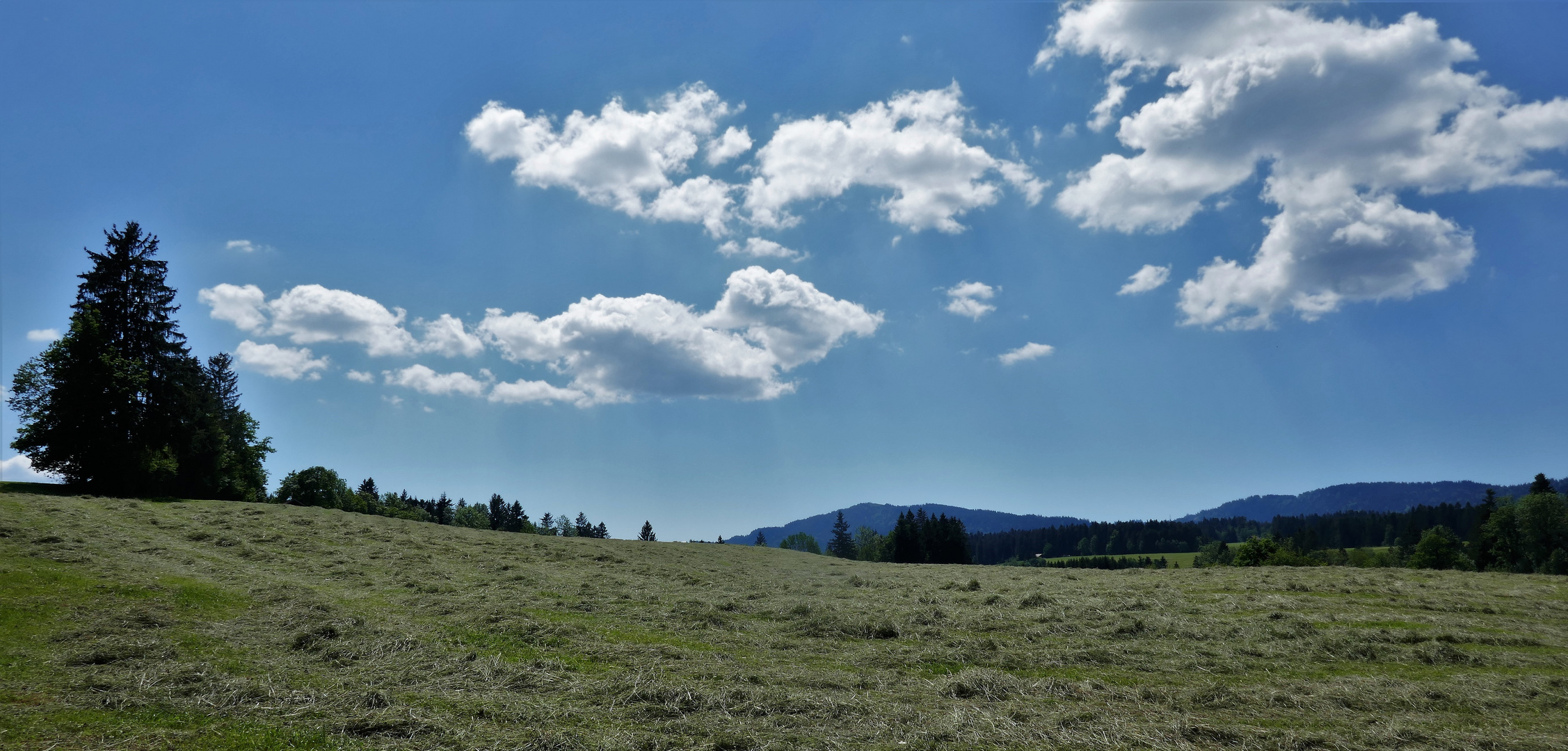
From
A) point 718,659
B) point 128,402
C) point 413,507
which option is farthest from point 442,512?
point 718,659

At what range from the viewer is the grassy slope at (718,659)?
9398 millimetres

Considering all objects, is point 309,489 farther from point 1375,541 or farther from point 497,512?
point 1375,541

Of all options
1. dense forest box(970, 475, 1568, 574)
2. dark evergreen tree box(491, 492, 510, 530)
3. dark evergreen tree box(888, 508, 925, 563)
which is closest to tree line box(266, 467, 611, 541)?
dark evergreen tree box(491, 492, 510, 530)

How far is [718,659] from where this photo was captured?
550 inches

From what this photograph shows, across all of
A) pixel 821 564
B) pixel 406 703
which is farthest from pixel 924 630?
pixel 821 564

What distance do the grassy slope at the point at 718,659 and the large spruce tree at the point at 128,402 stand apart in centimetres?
2100

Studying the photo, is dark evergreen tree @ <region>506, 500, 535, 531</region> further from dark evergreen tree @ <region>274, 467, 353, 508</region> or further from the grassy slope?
the grassy slope

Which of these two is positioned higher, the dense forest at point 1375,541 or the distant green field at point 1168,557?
the dense forest at point 1375,541

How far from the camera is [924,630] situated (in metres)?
16.8

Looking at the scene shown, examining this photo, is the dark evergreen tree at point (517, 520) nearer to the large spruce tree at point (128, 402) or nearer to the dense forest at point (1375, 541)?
the large spruce tree at point (128, 402)

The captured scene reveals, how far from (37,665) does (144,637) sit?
5.63ft

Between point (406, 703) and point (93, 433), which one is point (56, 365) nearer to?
point (93, 433)

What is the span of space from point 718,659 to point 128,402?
168 ft

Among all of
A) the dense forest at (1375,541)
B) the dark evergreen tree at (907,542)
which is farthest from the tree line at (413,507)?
the dense forest at (1375,541)
